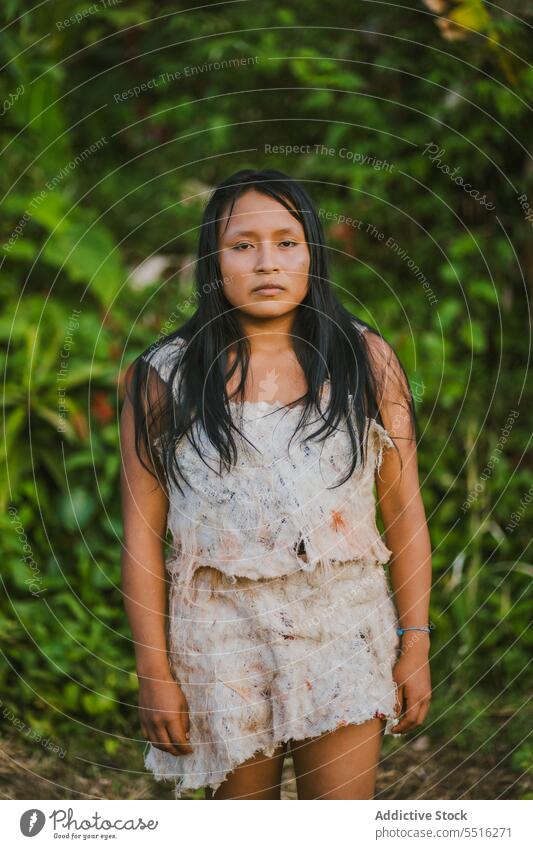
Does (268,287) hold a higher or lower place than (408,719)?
higher

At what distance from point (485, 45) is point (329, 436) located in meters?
2.88

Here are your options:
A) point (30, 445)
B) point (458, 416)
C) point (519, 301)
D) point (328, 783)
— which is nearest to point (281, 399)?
point (328, 783)

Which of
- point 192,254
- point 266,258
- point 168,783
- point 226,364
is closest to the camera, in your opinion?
point 266,258

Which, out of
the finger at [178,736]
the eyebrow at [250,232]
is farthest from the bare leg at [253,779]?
the eyebrow at [250,232]

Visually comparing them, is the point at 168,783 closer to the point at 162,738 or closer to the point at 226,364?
the point at 162,738

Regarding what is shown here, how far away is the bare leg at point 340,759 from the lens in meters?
2.07

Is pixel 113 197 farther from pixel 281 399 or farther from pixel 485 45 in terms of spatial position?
pixel 281 399

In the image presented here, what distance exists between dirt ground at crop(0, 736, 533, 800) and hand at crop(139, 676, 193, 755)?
1137mm

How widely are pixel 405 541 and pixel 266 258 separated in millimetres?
705

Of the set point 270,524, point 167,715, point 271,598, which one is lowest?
point 167,715

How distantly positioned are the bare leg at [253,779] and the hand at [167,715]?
0.13 meters

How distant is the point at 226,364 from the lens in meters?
2.13

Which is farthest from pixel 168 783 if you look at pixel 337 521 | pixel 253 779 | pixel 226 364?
pixel 226 364

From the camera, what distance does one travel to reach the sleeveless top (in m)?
2.03
